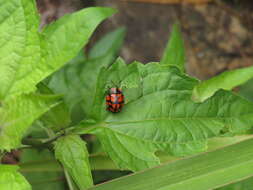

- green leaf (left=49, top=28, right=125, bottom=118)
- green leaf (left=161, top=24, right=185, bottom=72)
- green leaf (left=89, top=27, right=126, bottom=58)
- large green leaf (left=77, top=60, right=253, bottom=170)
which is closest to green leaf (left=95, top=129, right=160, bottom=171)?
large green leaf (left=77, top=60, right=253, bottom=170)

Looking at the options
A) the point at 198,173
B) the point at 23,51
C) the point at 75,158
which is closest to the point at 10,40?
the point at 23,51

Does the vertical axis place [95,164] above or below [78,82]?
below

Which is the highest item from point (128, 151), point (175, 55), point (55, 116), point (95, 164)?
point (175, 55)

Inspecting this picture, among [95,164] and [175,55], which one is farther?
[175,55]

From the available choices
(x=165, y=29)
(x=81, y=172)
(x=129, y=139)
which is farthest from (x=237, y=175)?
(x=165, y=29)

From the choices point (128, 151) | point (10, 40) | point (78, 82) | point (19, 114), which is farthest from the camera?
point (78, 82)

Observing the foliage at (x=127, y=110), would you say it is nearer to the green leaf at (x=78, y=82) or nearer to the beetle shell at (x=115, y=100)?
the beetle shell at (x=115, y=100)

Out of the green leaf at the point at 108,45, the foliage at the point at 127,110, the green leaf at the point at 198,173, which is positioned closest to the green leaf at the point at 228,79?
the foliage at the point at 127,110

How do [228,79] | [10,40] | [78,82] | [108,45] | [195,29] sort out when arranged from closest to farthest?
1. [10,40]
2. [228,79]
3. [78,82]
4. [108,45]
5. [195,29]

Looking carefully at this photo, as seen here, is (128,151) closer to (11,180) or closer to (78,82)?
(11,180)
